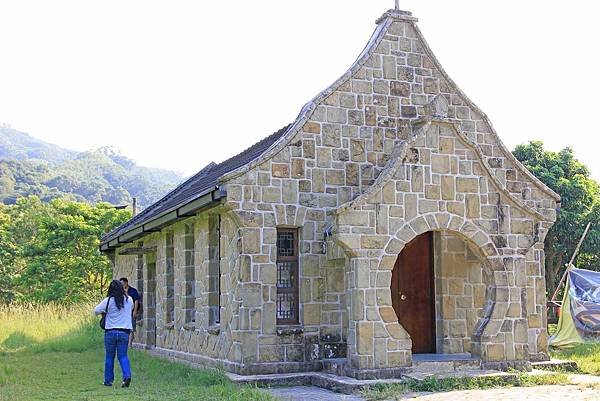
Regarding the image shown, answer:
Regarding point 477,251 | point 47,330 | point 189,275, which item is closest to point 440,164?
point 477,251

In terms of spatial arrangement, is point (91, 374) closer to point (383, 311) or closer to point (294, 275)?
point (294, 275)

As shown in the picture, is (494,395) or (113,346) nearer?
(494,395)

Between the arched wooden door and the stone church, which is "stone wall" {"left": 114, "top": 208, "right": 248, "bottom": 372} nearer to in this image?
the stone church

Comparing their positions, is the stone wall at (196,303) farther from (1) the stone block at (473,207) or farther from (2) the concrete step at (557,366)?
(2) the concrete step at (557,366)

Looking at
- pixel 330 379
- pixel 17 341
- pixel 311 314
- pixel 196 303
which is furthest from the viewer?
pixel 17 341

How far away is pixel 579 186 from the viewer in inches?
1048

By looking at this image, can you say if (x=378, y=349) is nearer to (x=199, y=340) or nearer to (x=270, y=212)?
(x=270, y=212)

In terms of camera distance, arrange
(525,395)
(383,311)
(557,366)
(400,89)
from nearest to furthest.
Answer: (525,395) → (383,311) → (557,366) → (400,89)

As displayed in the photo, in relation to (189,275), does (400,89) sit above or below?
above

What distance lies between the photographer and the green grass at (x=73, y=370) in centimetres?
1206

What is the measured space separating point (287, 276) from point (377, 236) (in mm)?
2068

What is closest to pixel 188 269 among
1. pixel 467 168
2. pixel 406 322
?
pixel 406 322

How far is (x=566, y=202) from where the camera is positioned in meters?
26.5

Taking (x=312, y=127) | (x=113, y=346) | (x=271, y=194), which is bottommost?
(x=113, y=346)
